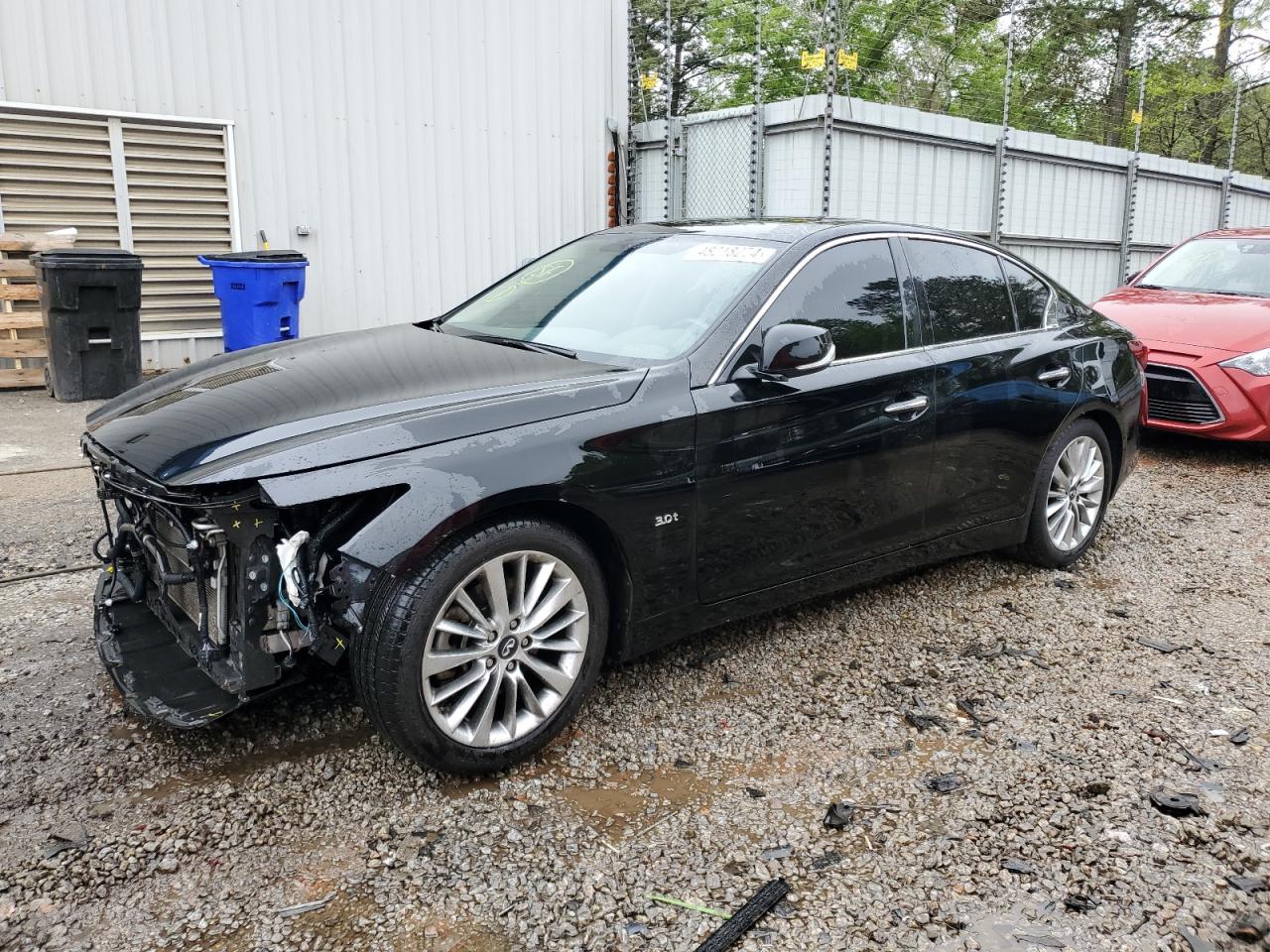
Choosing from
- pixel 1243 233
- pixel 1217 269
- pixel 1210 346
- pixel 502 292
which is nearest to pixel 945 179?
pixel 1243 233

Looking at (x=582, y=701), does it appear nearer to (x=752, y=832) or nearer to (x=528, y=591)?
(x=528, y=591)

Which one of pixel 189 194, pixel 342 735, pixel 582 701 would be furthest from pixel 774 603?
pixel 189 194

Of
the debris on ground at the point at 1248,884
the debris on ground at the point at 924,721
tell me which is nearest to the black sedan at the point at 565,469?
the debris on ground at the point at 924,721

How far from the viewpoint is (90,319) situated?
8133 mm

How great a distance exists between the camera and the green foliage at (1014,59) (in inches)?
696

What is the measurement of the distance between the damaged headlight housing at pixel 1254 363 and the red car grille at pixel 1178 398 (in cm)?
25

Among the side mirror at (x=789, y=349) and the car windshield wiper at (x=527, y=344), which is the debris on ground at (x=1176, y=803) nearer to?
the side mirror at (x=789, y=349)

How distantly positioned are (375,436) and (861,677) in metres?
1.99

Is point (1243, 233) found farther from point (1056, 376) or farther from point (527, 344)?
point (527, 344)

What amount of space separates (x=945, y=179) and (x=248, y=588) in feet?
36.5

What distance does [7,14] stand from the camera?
8195mm

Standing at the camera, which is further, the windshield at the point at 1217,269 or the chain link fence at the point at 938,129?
the chain link fence at the point at 938,129

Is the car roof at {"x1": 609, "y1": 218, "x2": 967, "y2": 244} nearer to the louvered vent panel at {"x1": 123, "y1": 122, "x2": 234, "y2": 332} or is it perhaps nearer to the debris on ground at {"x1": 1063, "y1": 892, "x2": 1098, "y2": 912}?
the debris on ground at {"x1": 1063, "y1": 892, "x2": 1098, "y2": 912}

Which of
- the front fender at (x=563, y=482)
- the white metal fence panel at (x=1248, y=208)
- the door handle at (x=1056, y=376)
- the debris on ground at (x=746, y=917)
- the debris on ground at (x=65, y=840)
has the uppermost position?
the white metal fence panel at (x=1248, y=208)
